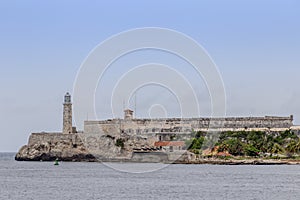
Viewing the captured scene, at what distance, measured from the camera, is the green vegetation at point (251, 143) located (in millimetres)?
99125

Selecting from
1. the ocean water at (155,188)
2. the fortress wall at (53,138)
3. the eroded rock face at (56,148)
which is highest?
the fortress wall at (53,138)

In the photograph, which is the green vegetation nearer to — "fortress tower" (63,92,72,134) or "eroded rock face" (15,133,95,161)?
"eroded rock face" (15,133,95,161)

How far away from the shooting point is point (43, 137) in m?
105

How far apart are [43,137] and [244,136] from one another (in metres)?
30.0

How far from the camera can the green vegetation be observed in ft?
325

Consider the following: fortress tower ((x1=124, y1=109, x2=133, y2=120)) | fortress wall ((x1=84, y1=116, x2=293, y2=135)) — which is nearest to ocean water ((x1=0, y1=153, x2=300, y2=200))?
fortress tower ((x1=124, y1=109, x2=133, y2=120))

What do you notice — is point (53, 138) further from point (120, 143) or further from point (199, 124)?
point (199, 124)

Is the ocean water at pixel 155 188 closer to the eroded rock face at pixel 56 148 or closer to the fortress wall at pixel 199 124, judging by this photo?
the eroded rock face at pixel 56 148

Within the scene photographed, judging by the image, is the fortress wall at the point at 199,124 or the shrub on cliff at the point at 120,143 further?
the fortress wall at the point at 199,124

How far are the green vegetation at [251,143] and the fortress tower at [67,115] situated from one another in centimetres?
1640

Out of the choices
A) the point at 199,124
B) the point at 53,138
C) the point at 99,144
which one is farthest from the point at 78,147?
the point at 199,124

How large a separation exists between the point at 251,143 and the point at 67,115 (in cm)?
2569

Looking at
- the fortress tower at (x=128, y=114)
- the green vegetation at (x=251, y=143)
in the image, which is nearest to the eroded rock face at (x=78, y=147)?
the green vegetation at (x=251, y=143)

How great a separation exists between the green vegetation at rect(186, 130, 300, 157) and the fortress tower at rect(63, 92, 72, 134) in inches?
646
